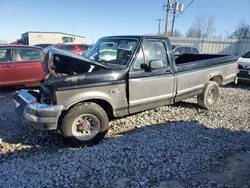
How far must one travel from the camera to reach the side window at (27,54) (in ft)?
23.4

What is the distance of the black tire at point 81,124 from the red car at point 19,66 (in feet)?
12.7

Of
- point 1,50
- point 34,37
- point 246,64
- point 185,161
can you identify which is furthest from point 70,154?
point 34,37

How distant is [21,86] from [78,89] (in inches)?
176

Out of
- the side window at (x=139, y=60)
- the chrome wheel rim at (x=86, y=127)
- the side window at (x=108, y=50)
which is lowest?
the chrome wheel rim at (x=86, y=127)

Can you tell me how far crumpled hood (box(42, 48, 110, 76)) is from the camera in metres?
3.78

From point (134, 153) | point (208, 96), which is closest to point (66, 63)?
point (134, 153)

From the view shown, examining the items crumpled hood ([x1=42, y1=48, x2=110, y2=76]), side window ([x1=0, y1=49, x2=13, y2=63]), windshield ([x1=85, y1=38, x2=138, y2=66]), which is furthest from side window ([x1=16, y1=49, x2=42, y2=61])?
crumpled hood ([x1=42, y1=48, x2=110, y2=76])

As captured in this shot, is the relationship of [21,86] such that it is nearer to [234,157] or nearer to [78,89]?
[78,89]

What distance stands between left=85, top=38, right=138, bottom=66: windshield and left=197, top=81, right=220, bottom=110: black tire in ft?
8.62

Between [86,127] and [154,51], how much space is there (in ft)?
7.15

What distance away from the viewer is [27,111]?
355 cm

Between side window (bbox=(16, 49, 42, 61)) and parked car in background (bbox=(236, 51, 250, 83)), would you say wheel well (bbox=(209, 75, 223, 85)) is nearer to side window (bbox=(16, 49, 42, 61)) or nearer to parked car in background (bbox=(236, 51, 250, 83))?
parked car in background (bbox=(236, 51, 250, 83))

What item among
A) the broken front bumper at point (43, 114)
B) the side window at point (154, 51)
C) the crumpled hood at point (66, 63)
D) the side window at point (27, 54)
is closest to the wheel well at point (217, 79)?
the side window at point (154, 51)

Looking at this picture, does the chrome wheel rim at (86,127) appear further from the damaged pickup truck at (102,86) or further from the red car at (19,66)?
the red car at (19,66)
